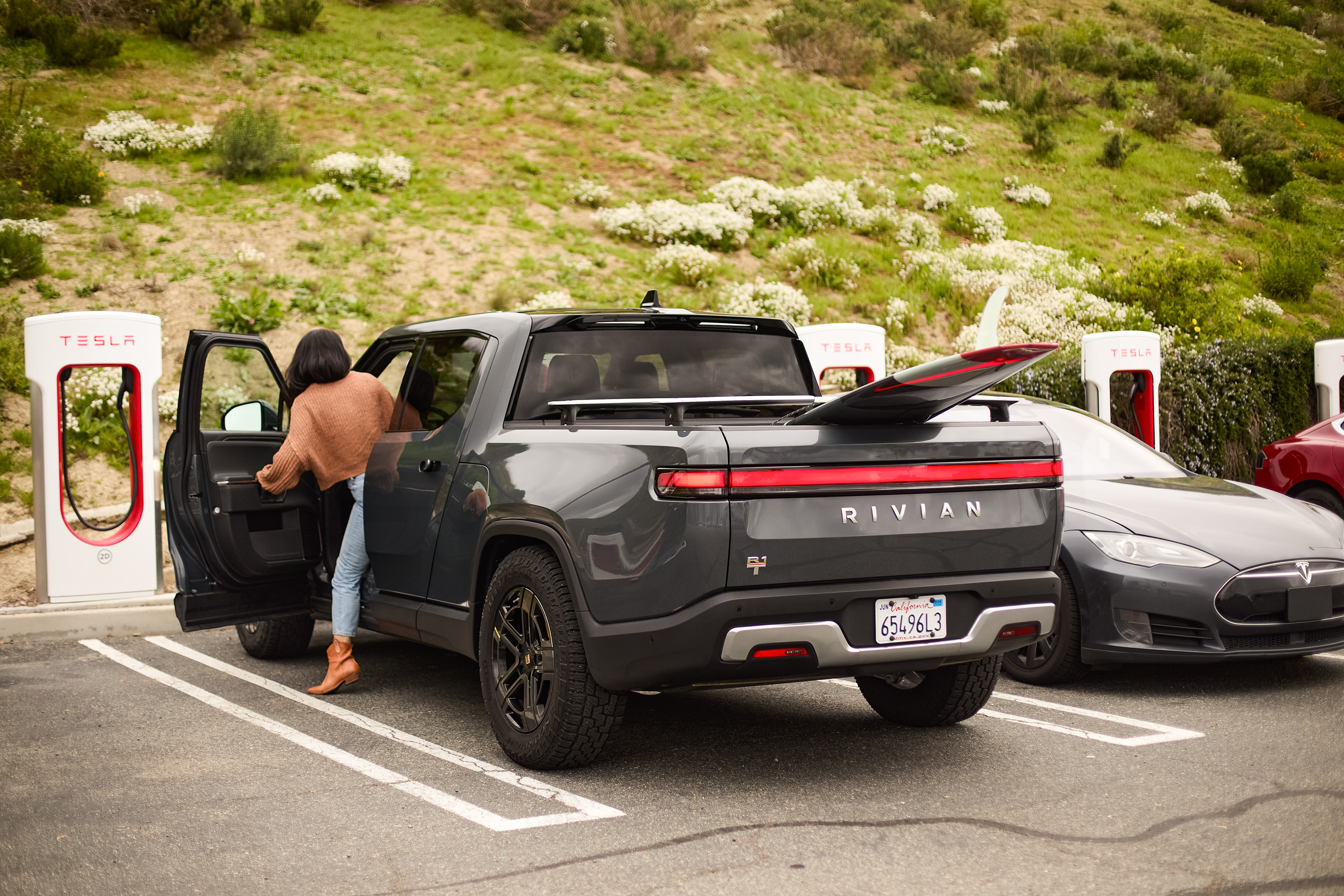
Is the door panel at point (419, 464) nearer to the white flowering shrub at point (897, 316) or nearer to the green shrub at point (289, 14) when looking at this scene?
the white flowering shrub at point (897, 316)

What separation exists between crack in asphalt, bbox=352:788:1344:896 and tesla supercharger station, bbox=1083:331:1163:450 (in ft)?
23.6

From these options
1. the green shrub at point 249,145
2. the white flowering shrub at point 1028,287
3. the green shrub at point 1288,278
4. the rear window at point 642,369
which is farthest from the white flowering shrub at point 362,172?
the green shrub at point 1288,278

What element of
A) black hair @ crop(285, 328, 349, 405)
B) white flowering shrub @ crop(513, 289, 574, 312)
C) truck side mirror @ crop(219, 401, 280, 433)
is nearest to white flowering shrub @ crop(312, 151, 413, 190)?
white flowering shrub @ crop(513, 289, 574, 312)

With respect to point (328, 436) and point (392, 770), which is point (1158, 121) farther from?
point (392, 770)

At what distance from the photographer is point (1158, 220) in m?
25.9

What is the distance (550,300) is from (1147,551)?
1219cm

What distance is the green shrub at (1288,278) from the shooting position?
23375 millimetres

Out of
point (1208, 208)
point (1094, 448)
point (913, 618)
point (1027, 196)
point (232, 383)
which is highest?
point (1027, 196)

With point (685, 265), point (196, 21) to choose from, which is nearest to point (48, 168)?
point (196, 21)

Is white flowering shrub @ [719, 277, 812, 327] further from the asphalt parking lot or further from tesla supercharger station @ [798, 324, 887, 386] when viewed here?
the asphalt parking lot

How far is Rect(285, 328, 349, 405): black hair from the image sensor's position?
17.5 ft

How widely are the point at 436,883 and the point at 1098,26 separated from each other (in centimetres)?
4718

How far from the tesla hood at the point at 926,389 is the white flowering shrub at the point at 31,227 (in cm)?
1558

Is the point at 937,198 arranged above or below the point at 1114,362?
above
